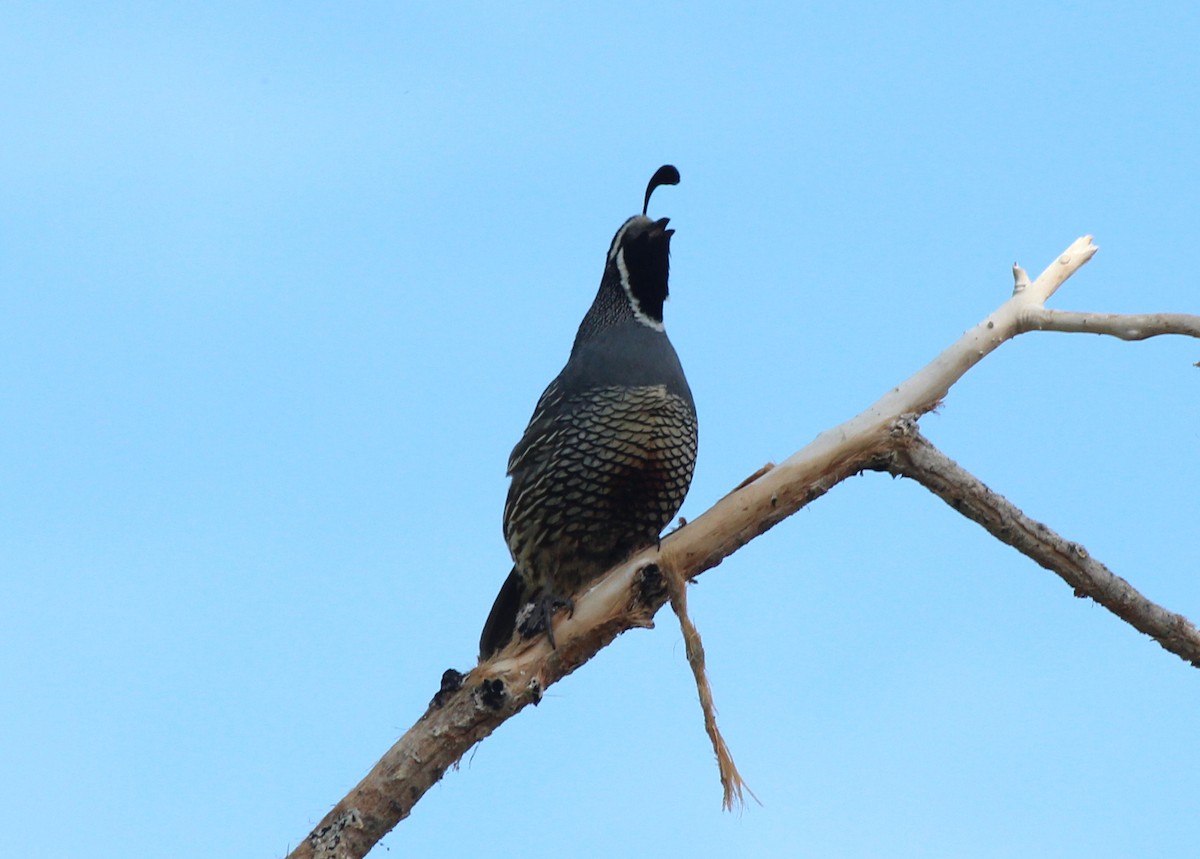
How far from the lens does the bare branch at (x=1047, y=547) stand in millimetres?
4527

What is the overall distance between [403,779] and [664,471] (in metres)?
1.55

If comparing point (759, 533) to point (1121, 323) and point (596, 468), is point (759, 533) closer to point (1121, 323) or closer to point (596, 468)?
point (596, 468)

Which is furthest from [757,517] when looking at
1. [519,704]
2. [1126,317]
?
[1126,317]

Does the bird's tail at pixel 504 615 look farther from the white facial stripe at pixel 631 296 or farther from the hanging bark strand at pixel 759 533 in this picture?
the white facial stripe at pixel 631 296

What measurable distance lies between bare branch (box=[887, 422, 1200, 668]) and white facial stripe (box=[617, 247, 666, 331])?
1486mm

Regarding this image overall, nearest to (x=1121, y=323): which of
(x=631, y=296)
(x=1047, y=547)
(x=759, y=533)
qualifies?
(x=1047, y=547)

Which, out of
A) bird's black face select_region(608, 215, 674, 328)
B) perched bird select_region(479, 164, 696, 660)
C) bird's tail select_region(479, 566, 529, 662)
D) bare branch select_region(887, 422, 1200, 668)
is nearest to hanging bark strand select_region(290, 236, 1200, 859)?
bare branch select_region(887, 422, 1200, 668)

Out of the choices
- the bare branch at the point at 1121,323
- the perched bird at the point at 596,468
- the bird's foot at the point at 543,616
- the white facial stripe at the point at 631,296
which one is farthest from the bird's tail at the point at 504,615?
the bare branch at the point at 1121,323

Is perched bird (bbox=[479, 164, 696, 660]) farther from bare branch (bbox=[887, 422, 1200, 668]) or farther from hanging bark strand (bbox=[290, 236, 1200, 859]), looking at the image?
bare branch (bbox=[887, 422, 1200, 668])

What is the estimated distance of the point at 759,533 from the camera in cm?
478

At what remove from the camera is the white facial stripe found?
5.88 metres

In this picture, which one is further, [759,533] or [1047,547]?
[759,533]

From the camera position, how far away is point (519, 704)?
460cm

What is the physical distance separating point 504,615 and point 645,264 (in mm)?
1593
